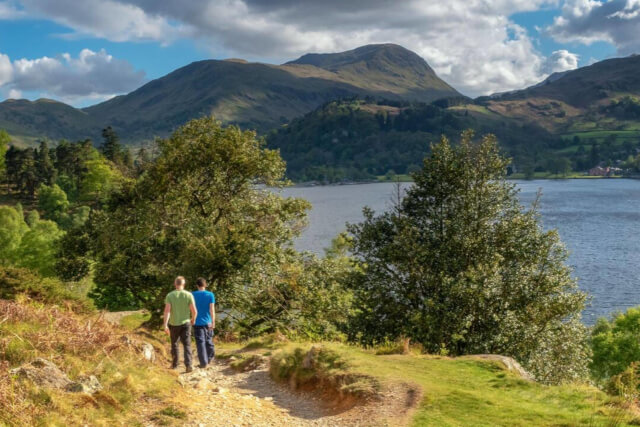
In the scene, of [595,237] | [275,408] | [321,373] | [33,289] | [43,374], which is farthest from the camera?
[595,237]

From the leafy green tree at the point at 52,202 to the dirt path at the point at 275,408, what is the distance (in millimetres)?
104140

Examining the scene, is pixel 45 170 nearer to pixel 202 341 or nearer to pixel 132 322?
pixel 132 322

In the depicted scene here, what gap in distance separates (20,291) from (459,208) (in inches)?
835

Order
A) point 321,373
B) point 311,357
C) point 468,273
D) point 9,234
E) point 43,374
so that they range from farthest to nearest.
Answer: point 9,234
point 468,273
point 311,357
point 321,373
point 43,374

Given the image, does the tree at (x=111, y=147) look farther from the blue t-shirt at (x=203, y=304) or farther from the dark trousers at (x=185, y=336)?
the dark trousers at (x=185, y=336)

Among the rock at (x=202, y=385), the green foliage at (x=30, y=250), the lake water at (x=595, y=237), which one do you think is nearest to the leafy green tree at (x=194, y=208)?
the lake water at (x=595, y=237)

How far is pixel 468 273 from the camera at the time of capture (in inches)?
1035

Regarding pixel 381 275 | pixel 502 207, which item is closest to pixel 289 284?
pixel 381 275

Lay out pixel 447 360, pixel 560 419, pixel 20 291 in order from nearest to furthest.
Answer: pixel 560 419, pixel 447 360, pixel 20 291

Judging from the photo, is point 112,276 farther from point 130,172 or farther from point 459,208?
point 459,208

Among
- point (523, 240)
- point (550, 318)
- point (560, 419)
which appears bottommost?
point (550, 318)

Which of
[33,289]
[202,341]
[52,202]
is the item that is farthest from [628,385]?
[52,202]

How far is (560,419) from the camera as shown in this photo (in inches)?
467

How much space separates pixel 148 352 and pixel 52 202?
104528mm
